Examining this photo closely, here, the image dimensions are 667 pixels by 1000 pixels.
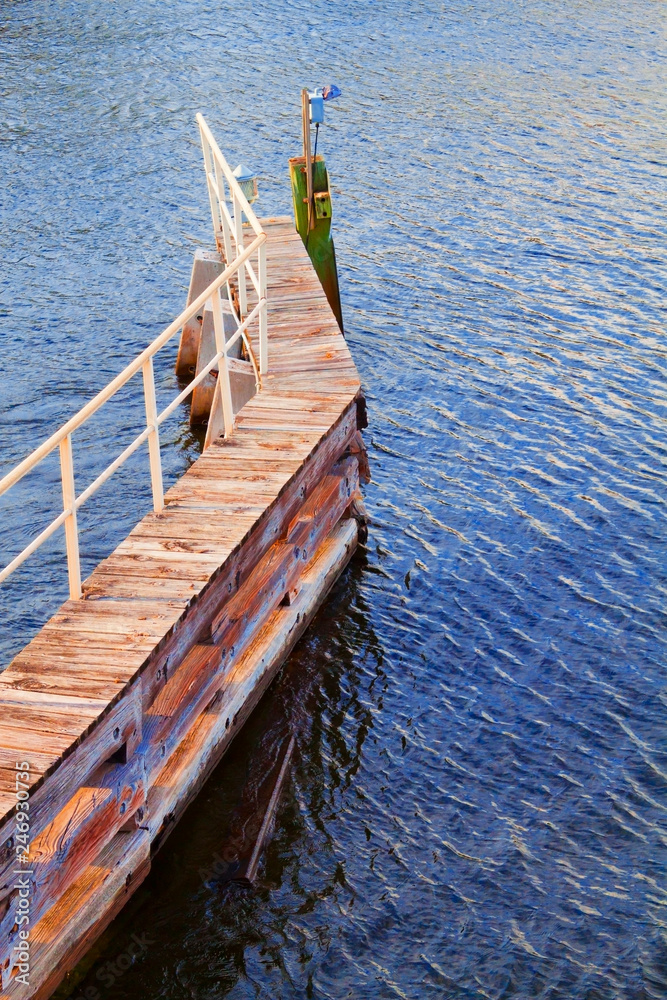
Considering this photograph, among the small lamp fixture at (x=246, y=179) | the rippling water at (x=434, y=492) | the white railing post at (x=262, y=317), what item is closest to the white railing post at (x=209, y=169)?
the small lamp fixture at (x=246, y=179)

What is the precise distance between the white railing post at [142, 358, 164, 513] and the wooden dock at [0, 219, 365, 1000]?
0.67ft

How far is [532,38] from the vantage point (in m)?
29.4

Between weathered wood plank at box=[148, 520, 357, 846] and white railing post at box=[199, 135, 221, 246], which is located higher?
white railing post at box=[199, 135, 221, 246]

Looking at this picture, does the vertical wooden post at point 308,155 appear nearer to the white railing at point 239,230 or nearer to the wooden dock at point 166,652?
the white railing at point 239,230

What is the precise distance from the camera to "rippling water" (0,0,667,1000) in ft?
23.6

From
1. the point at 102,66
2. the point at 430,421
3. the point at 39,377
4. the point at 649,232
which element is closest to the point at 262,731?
the point at 430,421

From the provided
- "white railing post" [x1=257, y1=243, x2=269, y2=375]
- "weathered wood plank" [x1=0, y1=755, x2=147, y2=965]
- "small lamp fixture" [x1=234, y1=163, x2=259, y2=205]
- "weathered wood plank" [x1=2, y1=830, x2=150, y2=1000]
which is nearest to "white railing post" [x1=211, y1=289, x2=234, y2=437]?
"white railing post" [x1=257, y1=243, x2=269, y2=375]

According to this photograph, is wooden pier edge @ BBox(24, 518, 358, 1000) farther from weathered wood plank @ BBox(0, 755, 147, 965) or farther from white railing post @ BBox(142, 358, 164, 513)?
white railing post @ BBox(142, 358, 164, 513)

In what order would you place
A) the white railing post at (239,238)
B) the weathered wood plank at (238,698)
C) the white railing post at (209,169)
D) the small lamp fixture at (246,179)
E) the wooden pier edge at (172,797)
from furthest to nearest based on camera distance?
1. the white railing post at (209,169)
2. the small lamp fixture at (246,179)
3. the white railing post at (239,238)
4. the weathered wood plank at (238,698)
5. the wooden pier edge at (172,797)

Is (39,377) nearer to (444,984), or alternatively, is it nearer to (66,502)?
(66,502)

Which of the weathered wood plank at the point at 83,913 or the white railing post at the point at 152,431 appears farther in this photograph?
the white railing post at the point at 152,431

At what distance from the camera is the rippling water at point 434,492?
719cm

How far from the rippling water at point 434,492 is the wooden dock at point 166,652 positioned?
54 cm

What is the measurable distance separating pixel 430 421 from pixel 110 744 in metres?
8.11
